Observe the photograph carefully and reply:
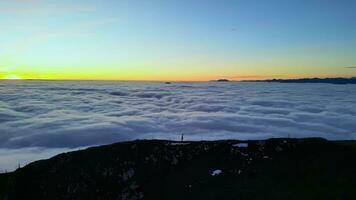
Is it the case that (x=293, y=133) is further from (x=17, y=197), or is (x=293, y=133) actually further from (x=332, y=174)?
(x=17, y=197)

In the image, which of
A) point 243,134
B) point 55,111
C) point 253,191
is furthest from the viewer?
point 55,111

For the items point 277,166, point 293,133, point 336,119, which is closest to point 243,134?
point 293,133

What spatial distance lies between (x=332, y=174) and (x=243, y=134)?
87.7ft

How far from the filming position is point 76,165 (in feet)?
35.4

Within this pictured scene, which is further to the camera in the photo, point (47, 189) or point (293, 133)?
point (293, 133)

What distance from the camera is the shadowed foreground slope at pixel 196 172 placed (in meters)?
9.73

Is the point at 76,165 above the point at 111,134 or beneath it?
above

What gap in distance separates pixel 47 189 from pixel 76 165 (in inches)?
41.1

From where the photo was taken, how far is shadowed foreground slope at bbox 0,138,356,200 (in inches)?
383

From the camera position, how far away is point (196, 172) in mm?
10359

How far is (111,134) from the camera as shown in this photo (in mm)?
37250

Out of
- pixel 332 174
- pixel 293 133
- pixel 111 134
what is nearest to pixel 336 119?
pixel 293 133

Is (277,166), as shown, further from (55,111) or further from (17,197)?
(55,111)

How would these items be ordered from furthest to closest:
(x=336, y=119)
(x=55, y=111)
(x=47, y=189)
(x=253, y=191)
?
1. (x=55, y=111)
2. (x=336, y=119)
3. (x=47, y=189)
4. (x=253, y=191)
